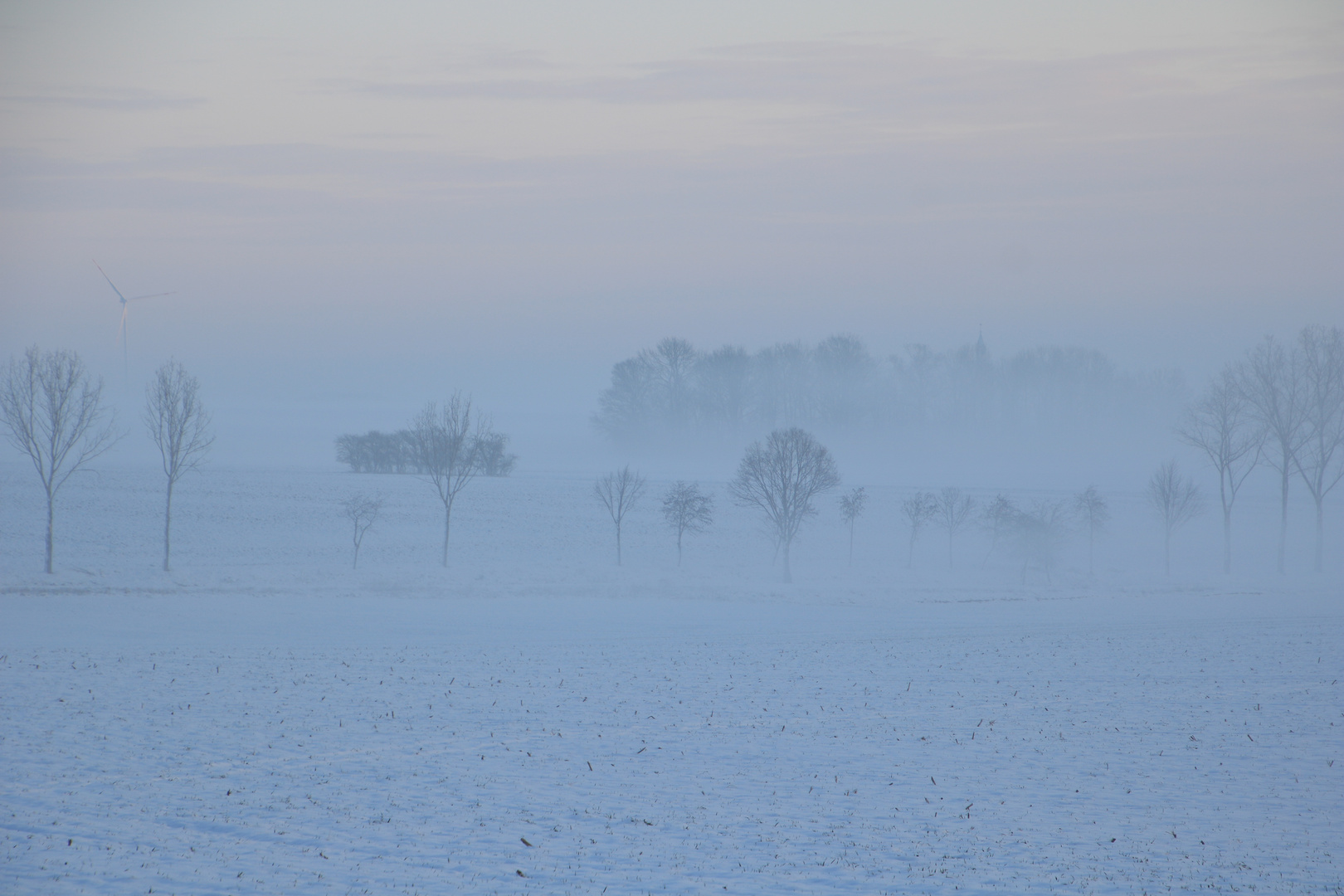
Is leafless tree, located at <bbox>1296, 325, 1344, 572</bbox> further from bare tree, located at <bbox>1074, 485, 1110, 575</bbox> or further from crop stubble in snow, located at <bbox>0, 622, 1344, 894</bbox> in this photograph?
crop stubble in snow, located at <bbox>0, 622, 1344, 894</bbox>

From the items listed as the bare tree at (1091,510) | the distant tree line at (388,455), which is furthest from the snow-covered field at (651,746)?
the distant tree line at (388,455)

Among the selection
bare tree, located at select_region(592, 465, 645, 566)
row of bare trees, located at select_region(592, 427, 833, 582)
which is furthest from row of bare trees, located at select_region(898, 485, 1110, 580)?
bare tree, located at select_region(592, 465, 645, 566)

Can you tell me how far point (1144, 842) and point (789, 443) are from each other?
37642 millimetres

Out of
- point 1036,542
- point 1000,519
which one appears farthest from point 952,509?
point 1036,542

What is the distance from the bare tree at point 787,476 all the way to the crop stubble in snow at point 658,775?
→ 24.9 meters

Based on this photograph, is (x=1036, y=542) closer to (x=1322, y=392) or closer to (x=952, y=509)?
(x=952, y=509)

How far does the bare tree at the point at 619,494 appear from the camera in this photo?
4728 centimetres

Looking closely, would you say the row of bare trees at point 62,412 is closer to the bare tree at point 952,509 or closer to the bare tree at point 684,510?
the bare tree at point 684,510

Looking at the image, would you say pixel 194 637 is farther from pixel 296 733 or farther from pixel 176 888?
pixel 176 888

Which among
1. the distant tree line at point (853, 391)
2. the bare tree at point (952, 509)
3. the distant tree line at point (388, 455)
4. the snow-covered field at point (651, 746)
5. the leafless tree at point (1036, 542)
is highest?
the distant tree line at point (853, 391)

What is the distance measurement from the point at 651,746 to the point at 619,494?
3940 cm

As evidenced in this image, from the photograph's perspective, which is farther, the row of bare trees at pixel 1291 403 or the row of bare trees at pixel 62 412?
the row of bare trees at pixel 1291 403

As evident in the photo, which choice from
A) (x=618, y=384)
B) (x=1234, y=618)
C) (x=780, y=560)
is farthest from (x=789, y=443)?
(x=618, y=384)

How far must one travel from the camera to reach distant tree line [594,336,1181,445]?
10050 centimetres
